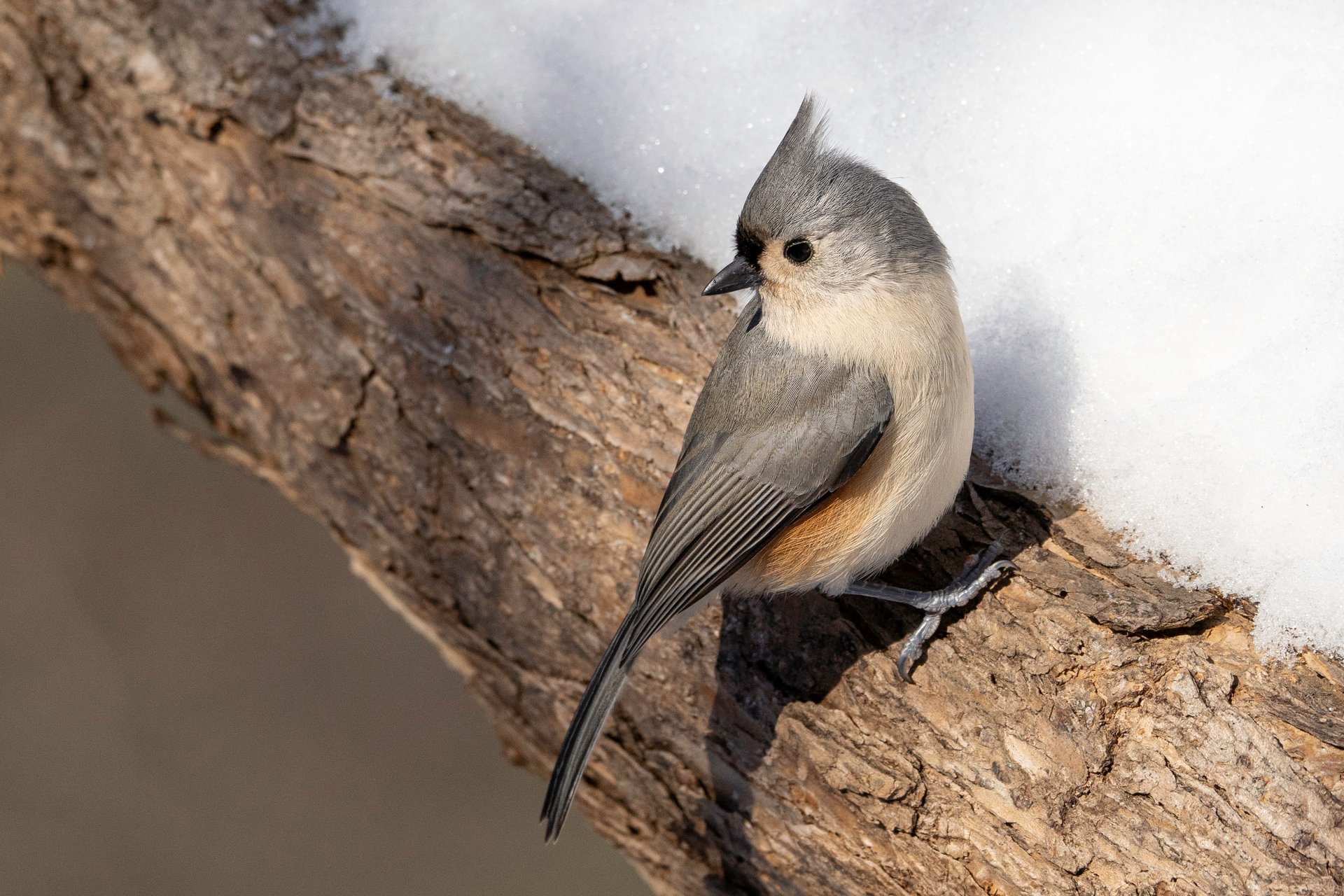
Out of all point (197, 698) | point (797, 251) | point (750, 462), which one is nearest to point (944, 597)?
point (750, 462)

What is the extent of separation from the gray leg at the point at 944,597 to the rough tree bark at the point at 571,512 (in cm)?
4

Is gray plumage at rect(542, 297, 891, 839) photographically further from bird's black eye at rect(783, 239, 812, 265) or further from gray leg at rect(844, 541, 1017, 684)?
gray leg at rect(844, 541, 1017, 684)

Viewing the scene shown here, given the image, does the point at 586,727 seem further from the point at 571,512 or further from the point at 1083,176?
the point at 1083,176

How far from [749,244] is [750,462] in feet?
1.41

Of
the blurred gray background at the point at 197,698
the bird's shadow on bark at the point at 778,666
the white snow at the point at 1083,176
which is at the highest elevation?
the white snow at the point at 1083,176

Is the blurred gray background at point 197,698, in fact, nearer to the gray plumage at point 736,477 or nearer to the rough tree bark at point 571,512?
the rough tree bark at point 571,512

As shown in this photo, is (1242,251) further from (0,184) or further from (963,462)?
(0,184)

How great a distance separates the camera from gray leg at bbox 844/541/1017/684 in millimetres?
2055

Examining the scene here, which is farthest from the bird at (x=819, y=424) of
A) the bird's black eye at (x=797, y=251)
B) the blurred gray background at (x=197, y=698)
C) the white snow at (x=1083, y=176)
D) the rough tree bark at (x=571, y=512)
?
the blurred gray background at (x=197, y=698)

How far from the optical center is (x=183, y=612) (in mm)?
5012

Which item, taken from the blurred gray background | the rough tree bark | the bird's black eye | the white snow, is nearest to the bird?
the bird's black eye

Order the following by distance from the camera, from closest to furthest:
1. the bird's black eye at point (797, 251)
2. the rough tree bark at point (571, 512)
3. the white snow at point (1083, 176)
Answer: the rough tree bark at point (571, 512), the white snow at point (1083, 176), the bird's black eye at point (797, 251)

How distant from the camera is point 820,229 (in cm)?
209

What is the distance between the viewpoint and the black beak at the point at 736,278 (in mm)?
2135
